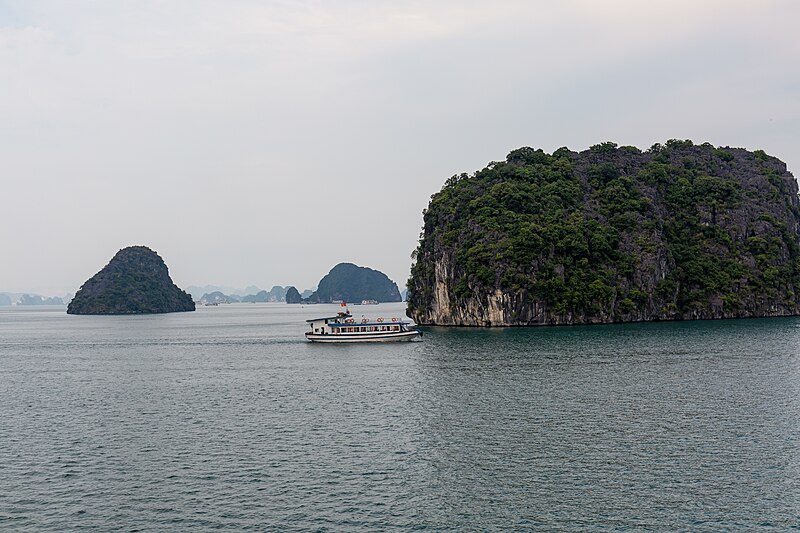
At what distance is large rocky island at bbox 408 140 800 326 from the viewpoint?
5527 inches

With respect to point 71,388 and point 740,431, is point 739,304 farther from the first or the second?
point 71,388

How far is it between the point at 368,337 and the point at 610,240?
2602 inches

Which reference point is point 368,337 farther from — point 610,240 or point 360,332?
point 610,240

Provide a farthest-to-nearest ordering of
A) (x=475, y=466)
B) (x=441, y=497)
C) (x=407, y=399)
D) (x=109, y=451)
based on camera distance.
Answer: (x=407, y=399) → (x=109, y=451) → (x=475, y=466) → (x=441, y=497)

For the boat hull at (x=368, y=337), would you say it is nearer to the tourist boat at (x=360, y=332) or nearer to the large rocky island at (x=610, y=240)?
the tourist boat at (x=360, y=332)

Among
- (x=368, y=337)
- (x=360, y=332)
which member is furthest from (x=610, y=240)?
(x=360, y=332)

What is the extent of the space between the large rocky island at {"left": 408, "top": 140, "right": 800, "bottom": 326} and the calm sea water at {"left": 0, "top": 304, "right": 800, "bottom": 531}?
5553 centimetres

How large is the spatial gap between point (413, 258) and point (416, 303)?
58.8 feet

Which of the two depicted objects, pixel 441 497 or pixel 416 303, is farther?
pixel 416 303

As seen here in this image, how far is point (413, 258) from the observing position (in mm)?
180375

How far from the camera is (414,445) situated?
142 ft

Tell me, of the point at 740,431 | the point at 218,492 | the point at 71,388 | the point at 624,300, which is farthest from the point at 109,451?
the point at 624,300

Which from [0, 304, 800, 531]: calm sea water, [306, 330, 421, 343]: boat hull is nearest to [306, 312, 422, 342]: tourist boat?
[306, 330, 421, 343]: boat hull

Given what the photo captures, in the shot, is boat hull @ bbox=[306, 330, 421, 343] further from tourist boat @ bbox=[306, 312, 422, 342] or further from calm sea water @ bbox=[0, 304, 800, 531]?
calm sea water @ bbox=[0, 304, 800, 531]
